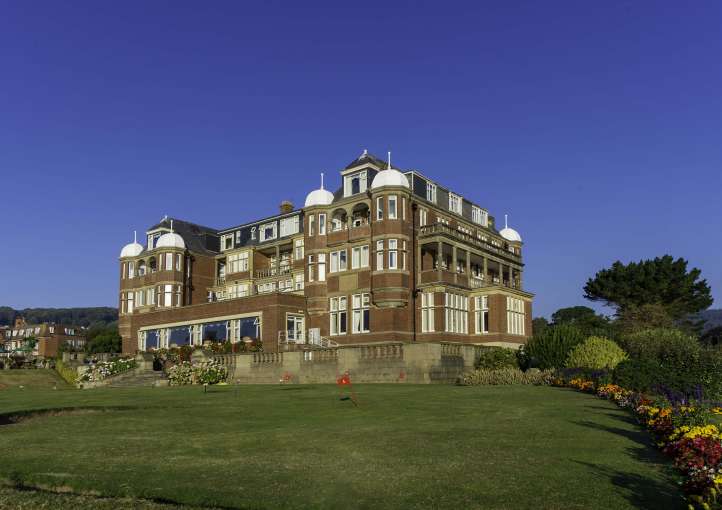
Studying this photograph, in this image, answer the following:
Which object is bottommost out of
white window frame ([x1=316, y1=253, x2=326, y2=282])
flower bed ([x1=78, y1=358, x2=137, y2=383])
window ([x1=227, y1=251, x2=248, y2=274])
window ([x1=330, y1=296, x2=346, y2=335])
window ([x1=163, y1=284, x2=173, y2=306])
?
flower bed ([x1=78, y1=358, x2=137, y2=383])

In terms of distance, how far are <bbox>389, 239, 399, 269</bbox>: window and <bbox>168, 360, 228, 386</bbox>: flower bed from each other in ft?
45.7

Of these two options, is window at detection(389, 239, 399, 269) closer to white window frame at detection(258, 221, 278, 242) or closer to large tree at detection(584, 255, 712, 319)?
white window frame at detection(258, 221, 278, 242)

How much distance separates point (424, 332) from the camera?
44812 millimetres

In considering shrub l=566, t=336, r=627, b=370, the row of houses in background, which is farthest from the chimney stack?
the row of houses in background

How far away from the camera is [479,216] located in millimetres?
58125

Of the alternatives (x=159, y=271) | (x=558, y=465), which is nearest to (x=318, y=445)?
(x=558, y=465)

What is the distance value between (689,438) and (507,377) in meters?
19.5

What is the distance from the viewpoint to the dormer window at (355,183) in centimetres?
4809

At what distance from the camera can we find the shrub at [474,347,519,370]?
3484 centimetres

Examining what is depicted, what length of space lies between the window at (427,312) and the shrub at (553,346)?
1201 cm

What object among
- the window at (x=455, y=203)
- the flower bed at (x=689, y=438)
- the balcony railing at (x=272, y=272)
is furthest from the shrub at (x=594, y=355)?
the balcony railing at (x=272, y=272)

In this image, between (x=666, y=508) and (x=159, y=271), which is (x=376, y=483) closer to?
(x=666, y=508)

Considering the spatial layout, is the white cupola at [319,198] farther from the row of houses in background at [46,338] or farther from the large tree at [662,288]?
the row of houses in background at [46,338]

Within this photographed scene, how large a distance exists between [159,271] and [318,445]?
51521 mm
